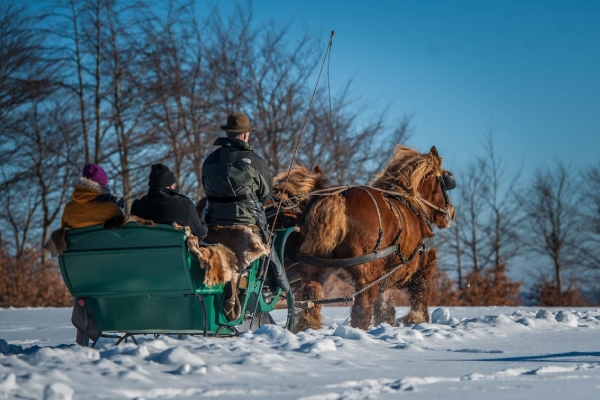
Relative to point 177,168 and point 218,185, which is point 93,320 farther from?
point 177,168

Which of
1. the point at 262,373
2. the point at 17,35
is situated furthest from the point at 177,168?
the point at 262,373

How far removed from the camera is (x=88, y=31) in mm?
17547

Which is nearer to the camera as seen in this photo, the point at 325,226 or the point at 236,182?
the point at 236,182

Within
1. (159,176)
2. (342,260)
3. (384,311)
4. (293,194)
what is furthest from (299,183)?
(159,176)

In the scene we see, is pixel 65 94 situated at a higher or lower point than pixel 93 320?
higher

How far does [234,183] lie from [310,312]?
1585 mm

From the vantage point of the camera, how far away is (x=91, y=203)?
5.80 meters

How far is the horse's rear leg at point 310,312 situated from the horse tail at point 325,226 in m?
0.31

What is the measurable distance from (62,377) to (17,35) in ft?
50.8

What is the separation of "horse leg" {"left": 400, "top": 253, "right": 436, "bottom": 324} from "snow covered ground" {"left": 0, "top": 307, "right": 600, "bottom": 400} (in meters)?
2.01

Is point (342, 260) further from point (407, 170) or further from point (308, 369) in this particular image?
point (308, 369)

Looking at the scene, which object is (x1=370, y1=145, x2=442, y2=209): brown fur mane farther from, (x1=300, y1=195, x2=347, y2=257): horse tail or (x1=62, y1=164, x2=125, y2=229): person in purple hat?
(x1=62, y1=164, x2=125, y2=229): person in purple hat

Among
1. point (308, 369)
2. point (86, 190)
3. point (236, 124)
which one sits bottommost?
point (308, 369)

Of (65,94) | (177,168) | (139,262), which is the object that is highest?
(65,94)
